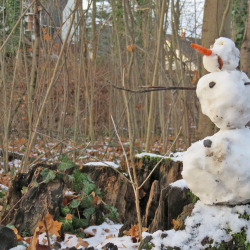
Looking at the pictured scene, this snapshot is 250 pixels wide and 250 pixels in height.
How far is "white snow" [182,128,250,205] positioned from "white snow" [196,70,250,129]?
7 cm

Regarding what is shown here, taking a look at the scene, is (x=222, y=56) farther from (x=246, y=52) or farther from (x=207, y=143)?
(x=246, y=52)

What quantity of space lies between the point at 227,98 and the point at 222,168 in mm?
326

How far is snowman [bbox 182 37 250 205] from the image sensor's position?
49.3 inches

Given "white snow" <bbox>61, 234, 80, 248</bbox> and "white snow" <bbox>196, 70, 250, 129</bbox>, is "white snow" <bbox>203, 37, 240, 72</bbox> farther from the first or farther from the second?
"white snow" <bbox>61, 234, 80, 248</bbox>

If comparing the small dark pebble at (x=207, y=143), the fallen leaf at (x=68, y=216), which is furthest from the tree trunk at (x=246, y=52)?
the fallen leaf at (x=68, y=216)

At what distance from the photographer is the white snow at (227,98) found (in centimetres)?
127

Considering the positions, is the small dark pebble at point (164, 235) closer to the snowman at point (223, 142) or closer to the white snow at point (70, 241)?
the snowman at point (223, 142)

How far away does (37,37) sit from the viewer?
275cm

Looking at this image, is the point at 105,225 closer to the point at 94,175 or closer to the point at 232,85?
the point at 94,175

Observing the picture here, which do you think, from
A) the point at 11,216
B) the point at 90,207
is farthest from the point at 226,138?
the point at 11,216

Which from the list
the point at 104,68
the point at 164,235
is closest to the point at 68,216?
the point at 164,235

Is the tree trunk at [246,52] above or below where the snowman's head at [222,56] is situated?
above

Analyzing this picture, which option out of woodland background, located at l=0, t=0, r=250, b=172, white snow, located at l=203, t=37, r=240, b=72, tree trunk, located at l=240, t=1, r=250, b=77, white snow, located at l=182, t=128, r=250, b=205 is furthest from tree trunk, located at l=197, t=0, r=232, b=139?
white snow, located at l=182, t=128, r=250, b=205

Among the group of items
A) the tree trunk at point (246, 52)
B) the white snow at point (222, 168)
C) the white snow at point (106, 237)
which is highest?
the tree trunk at point (246, 52)
